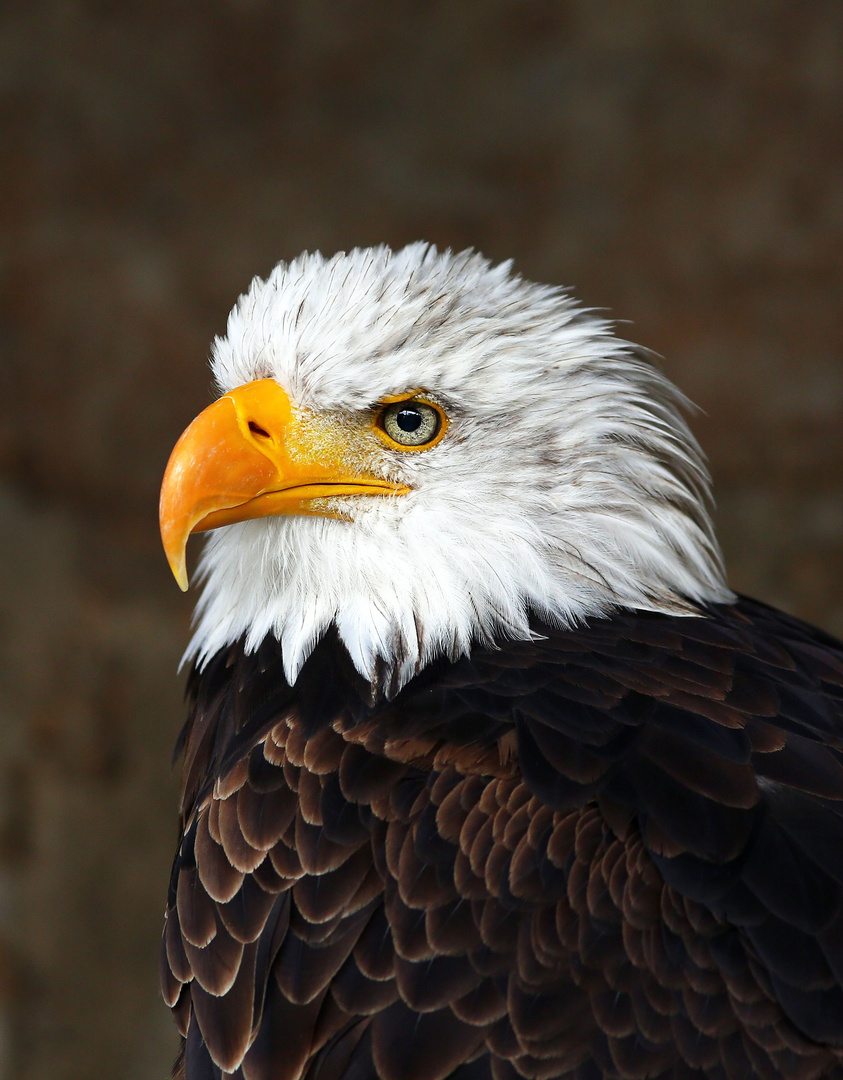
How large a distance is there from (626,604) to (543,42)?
3.97 m

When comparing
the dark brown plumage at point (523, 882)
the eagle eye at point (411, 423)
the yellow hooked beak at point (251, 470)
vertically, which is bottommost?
the dark brown plumage at point (523, 882)

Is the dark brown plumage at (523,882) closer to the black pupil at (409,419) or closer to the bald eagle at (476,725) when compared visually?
the bald eagle at (476,725)

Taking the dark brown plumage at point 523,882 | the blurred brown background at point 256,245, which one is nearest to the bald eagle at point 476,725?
the dark brown plumage at point 523,882

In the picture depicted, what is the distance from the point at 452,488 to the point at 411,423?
155 mm

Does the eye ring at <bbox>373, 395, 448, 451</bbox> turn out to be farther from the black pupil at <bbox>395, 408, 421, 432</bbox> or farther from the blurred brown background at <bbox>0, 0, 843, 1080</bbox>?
the blurred brown background at <bbox>0, 0, 843, 1080</bbox>

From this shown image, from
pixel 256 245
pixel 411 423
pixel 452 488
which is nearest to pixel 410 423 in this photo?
pixel 411 423

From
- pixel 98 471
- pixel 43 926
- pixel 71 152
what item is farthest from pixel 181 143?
pixel 43 926

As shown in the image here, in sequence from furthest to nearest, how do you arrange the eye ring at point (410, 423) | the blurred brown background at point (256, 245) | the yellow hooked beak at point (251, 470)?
the blurred brown background at point (256, 245)
the eye ring at point (410, 423)
the yellow hooked beak at point (251, 470)

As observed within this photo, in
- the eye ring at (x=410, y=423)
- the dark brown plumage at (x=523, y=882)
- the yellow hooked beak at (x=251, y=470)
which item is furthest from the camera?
the eye ring at (x=410, y=423)

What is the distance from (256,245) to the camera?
5.57 m

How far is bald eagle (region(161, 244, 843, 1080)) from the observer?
73.3 inches

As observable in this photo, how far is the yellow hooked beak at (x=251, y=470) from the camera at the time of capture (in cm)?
223

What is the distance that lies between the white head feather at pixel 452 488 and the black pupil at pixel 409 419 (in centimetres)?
6

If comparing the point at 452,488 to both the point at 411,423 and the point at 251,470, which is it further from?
the point at 251,470
